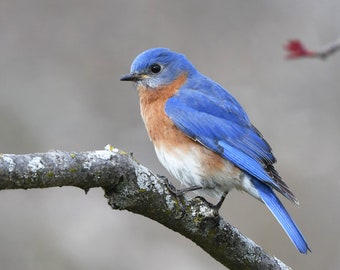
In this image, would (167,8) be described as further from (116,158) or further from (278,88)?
(116,158)

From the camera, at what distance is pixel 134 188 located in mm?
3477

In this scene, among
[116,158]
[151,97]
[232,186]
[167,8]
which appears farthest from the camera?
[167,8]

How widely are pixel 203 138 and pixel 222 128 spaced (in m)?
0.21

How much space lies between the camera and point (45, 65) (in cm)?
873

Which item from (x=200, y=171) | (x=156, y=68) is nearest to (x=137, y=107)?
(x=156, y=68)

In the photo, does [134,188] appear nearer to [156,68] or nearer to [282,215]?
[282,215]

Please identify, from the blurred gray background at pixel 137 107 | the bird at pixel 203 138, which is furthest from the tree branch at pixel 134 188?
the blurred gray background at pixel 137 107

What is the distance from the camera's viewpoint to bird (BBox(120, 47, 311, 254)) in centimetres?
466

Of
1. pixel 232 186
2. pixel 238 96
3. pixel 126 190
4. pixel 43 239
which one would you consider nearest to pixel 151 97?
pixel 232 186

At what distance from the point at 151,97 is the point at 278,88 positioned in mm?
3690

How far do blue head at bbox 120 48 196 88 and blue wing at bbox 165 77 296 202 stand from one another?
0.54 feet

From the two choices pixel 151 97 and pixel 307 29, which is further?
pixel 307 29

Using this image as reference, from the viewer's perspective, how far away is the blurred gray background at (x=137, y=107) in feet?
23.8

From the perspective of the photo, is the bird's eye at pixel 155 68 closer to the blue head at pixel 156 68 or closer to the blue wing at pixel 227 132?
the blue head at pixel 156 68
